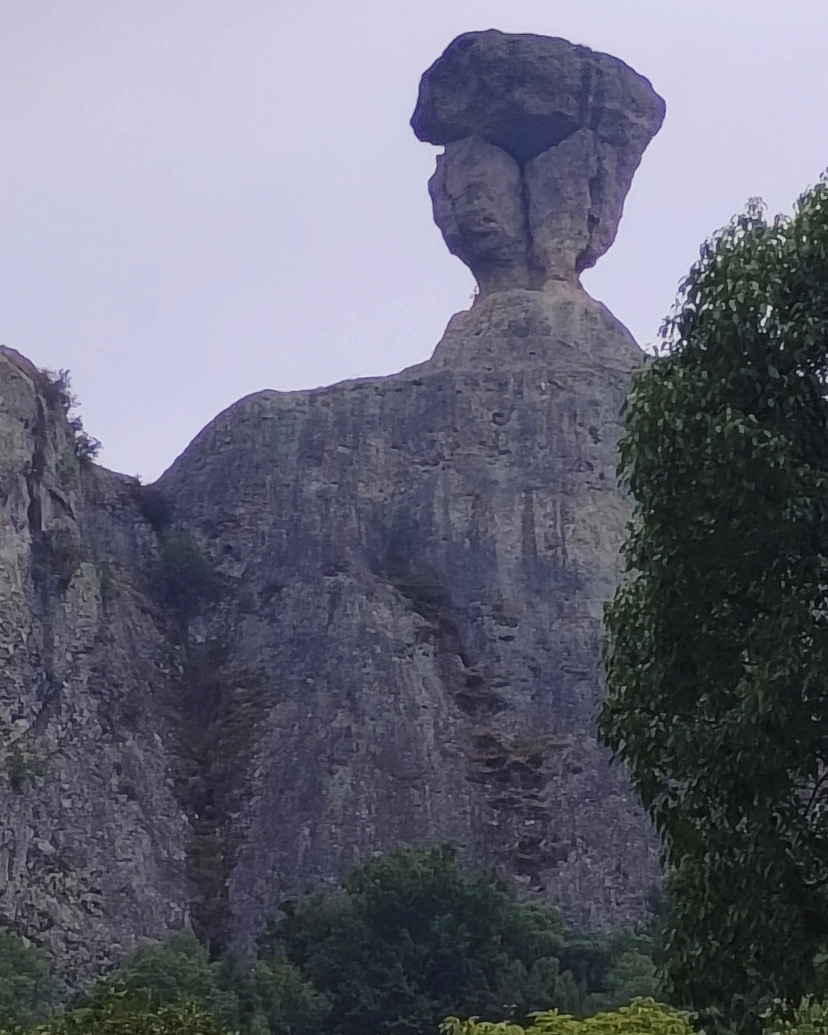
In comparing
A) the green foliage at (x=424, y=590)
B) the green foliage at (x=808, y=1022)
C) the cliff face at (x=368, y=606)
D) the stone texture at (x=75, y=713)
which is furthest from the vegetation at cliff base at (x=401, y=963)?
the green foliage at (x=808, y=1022)

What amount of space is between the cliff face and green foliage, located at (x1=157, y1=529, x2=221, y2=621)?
0.08 metres

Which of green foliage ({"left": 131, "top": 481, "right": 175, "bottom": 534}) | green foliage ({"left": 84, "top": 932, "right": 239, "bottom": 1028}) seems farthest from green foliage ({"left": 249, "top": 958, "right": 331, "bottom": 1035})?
green foliage ({"left": 131, "top": 481, "right": 175, "bottom": 534})

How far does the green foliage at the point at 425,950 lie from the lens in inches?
1582

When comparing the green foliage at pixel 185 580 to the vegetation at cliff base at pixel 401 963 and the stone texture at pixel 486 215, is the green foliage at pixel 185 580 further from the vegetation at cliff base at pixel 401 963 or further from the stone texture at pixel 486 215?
the stone texture at pixel 486 215

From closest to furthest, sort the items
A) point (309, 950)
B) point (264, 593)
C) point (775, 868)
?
point (775, 868) → point (309, 950) → point (264, 593)

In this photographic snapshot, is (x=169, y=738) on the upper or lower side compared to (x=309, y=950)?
upper

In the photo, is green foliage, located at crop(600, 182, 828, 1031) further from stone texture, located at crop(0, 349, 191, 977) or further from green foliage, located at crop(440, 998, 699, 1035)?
stone texture, located at crop(0, 349, 191, 977)

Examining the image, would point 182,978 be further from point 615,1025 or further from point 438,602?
point 615,1025

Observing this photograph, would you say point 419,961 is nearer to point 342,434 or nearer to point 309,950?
point 309,950

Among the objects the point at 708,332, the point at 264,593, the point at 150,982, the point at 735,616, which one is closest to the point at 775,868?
the point at 735,616

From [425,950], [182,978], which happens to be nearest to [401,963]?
[425,950]

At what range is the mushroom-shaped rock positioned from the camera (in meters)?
59.1

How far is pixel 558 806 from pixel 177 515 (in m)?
14.4

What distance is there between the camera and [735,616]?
12.0 meters
